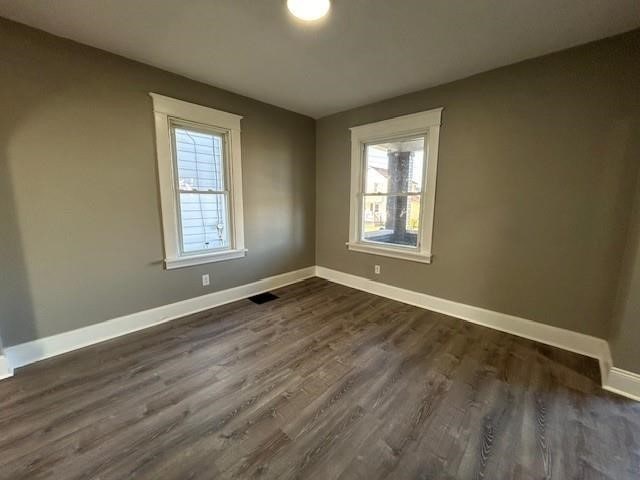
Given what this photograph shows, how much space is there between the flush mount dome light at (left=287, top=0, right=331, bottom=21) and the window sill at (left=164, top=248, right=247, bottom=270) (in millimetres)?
2395

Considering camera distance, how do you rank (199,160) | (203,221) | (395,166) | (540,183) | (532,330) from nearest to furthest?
(540,183)
(532,330)
(199,160)
(203,221)
(395,166)

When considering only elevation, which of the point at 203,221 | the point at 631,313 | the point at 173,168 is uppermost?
the point at 173,168

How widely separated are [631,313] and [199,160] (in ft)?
12.7

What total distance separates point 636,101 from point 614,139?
265 millimetres

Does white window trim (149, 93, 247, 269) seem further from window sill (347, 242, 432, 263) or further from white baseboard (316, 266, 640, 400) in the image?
white baseboard (316, 266, 640, 400)

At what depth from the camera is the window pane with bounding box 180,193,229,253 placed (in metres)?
2.88

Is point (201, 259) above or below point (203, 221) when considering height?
below

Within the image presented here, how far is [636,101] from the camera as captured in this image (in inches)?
74.9

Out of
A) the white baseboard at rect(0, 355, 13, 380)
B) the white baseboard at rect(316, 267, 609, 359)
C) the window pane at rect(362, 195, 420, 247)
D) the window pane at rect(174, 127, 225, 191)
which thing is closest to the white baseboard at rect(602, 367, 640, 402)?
the white baseboard at rect(316, 267, 609, 359)

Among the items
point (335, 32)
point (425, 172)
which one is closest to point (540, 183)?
point (425, 172)

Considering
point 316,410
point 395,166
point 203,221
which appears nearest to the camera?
point 316,410

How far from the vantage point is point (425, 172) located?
9.95ft

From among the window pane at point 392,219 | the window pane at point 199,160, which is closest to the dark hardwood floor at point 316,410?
the window pane at point 392,219

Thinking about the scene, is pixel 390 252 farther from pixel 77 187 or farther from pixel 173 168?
pixel 77 187
